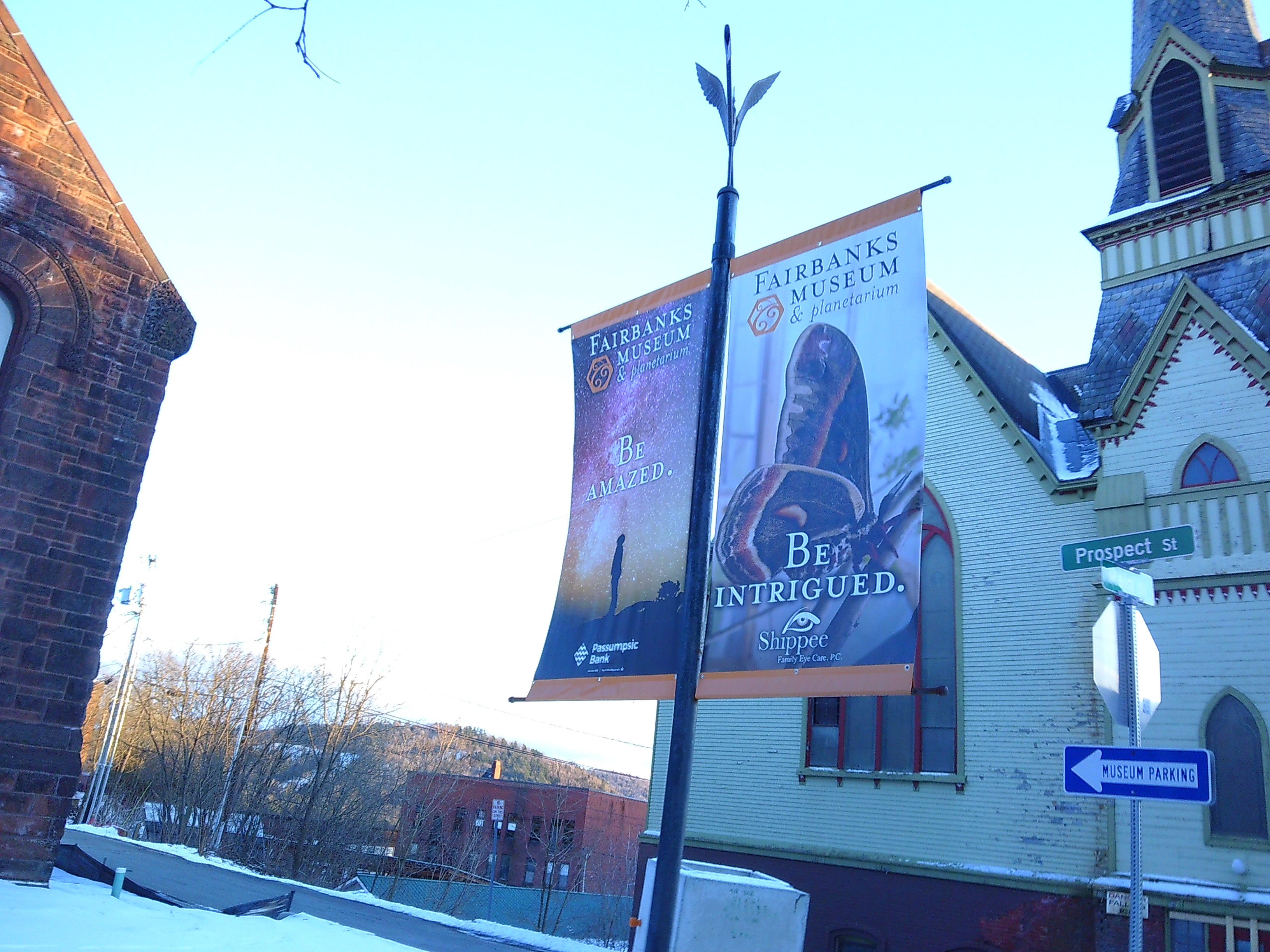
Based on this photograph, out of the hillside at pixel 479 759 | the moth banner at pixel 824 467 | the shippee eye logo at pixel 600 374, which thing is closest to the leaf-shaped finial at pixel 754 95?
the moth banner at pixel 824 467

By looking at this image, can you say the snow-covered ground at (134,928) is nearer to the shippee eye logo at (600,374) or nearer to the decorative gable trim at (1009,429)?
the shippee eye logo at (600,374)

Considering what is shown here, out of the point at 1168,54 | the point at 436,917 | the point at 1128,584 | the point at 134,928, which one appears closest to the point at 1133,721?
the point at 1128,584

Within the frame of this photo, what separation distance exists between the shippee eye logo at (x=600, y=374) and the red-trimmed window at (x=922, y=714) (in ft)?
32.5

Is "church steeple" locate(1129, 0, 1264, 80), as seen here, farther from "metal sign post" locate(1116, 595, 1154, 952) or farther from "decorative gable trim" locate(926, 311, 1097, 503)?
"metal sign post" locate(1116, 595, 1154, 952)

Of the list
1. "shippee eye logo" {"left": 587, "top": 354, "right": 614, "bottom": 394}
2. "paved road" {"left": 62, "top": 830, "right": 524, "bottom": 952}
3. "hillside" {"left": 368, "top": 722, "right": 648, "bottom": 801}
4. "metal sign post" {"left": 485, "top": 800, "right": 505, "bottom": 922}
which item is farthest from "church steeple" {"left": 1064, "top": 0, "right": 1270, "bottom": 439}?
"hillside" {"left": 368, "top": 722, "right": 648, "bottom": 801}

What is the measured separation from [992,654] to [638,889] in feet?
29.3

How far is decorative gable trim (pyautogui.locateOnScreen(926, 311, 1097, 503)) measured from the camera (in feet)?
56.1

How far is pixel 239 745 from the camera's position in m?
35.0

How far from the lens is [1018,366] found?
72.4 ft

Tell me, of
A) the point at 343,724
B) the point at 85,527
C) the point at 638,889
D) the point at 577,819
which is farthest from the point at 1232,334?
the point at 577,819

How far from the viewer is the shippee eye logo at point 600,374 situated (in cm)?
917

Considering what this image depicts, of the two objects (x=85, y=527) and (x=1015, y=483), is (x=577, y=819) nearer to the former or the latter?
(x=1015, y=483)

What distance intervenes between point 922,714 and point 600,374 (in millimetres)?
11449

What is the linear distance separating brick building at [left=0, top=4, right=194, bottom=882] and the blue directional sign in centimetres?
1048
